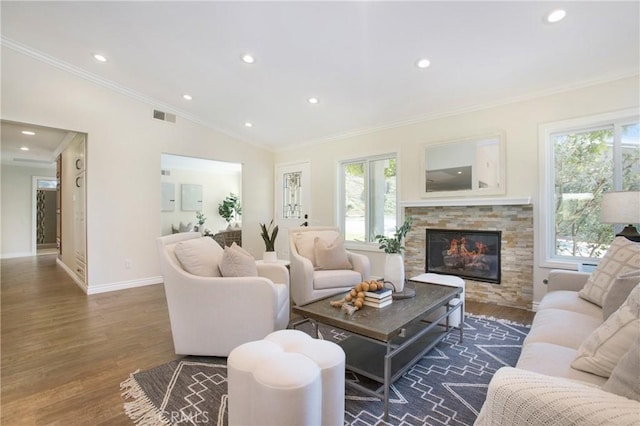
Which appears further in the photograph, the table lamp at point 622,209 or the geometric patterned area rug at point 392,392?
the table lamp at point 622,209

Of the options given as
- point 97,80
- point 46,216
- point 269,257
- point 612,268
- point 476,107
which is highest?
point 97,80

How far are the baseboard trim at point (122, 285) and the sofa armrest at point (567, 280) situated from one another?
16.5ft

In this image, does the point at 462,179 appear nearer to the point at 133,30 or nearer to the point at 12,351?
the point at 133,30

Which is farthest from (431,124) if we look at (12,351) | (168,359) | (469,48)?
(12,351)

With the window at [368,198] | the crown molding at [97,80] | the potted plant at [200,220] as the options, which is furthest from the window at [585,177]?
the potted plant at [200,220]

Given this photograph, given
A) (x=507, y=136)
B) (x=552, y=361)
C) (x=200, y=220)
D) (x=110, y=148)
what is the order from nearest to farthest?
(x=552, y=361) → (x=507, y=136) → (x=110, y=148) → (x=200, y=220)

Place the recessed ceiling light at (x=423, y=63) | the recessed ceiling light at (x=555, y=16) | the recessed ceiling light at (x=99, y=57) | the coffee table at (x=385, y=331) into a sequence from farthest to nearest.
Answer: the recessed ceiling light at (x=99, y=57), the recessed ceiling light at (x=423, y=63), the recessed ceiling light at (x=555, y=16), the coffee table at (x=385, y=331)

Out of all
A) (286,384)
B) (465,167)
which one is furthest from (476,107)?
(286,384)

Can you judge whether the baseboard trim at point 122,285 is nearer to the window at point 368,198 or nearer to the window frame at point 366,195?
the window frame at point 366,195

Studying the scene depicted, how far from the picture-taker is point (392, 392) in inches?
70.8

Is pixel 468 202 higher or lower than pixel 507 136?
lower

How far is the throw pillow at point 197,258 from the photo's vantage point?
7.34 feet

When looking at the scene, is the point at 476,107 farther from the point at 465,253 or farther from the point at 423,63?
the point at 465,253

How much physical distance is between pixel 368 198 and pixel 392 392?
3.50 m
